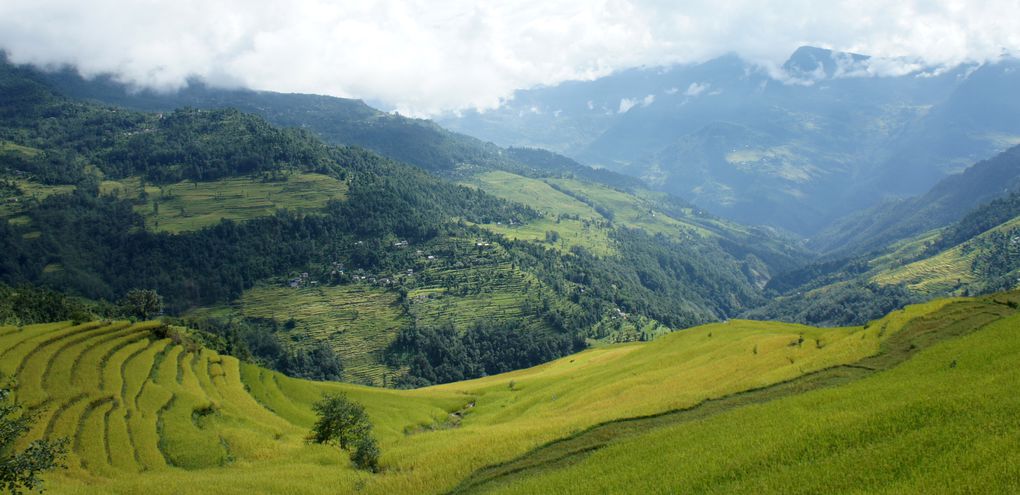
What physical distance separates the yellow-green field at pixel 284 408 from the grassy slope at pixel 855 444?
1.43 feet

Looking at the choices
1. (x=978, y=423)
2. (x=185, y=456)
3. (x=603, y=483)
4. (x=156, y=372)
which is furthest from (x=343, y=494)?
(x=156, y=372)

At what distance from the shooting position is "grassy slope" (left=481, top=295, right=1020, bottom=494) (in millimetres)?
20922

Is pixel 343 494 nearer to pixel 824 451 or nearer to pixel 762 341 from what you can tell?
pixel 824 451

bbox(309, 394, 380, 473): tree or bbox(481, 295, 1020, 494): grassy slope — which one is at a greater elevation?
bbox(481, 295, 1020, 494): grassy slope

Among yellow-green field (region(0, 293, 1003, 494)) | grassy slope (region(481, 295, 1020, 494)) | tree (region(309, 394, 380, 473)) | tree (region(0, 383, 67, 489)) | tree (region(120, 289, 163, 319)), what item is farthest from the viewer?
tree (region(120, 289, 163, 319))

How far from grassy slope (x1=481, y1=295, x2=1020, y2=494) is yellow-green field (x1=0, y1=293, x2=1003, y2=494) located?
17.2 inches

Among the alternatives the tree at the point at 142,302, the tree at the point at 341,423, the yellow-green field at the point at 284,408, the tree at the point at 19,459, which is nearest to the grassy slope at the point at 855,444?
the yellow-green field at the point at 284,408

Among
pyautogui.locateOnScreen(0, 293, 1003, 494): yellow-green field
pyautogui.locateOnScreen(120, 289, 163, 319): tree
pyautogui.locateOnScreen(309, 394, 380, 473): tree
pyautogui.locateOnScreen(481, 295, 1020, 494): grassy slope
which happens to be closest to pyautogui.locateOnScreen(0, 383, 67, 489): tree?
pyautogui.locateOnScreen(0, 293, 1003, 494): yellow-green field

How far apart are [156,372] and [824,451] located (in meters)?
70.7

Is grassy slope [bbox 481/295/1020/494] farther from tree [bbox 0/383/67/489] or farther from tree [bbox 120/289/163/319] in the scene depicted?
tree [bbox 120/289/163/319]

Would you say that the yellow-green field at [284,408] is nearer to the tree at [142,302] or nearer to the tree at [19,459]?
the tree at [19,459]

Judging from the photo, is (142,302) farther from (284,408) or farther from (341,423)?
(341,423)

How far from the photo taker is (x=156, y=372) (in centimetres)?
6838

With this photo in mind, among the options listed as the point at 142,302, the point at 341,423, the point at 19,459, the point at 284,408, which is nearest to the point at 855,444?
the point at 19,459
